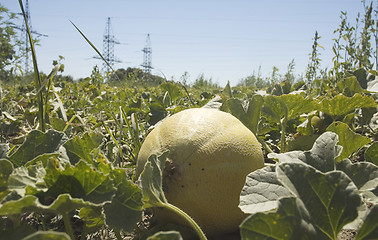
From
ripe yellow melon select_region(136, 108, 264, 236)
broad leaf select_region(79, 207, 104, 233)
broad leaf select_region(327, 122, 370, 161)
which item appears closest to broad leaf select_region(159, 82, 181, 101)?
ripe yellow melon select_region(136, 108, 264, 236)

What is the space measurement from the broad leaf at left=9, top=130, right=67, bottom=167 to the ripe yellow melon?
32cm

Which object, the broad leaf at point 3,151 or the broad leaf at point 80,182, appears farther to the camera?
the broad leaf at point 3,151

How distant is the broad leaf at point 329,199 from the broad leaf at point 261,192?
19 centimetres

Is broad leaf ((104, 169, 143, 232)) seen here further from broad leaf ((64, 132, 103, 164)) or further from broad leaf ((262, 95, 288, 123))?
broad leaf ((262, 95, 288, 123))

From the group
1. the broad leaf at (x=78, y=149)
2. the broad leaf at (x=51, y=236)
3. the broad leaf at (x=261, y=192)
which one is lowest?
the broad leaf at (x=261, y=192)

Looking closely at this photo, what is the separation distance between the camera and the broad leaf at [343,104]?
1.57 m

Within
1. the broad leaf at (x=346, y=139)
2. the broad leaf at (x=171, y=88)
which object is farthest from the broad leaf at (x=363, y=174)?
the broad leaf at (x=171, y=88)

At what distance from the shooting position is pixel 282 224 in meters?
0.66

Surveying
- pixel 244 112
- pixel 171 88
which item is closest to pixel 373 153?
pixel 244 112

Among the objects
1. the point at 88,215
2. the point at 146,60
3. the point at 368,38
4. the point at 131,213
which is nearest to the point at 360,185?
the point at 131,213

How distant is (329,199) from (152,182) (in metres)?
0.45

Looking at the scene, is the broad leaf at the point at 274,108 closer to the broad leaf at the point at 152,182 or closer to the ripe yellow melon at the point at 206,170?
the ripe yellow melon at the point at 206,170

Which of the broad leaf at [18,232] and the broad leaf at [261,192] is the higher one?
the broad leaf at [261,192]

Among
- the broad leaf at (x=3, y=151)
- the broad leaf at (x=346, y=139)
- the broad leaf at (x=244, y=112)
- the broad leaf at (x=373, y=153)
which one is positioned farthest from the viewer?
the broad leaf at (x=244, y=112)
